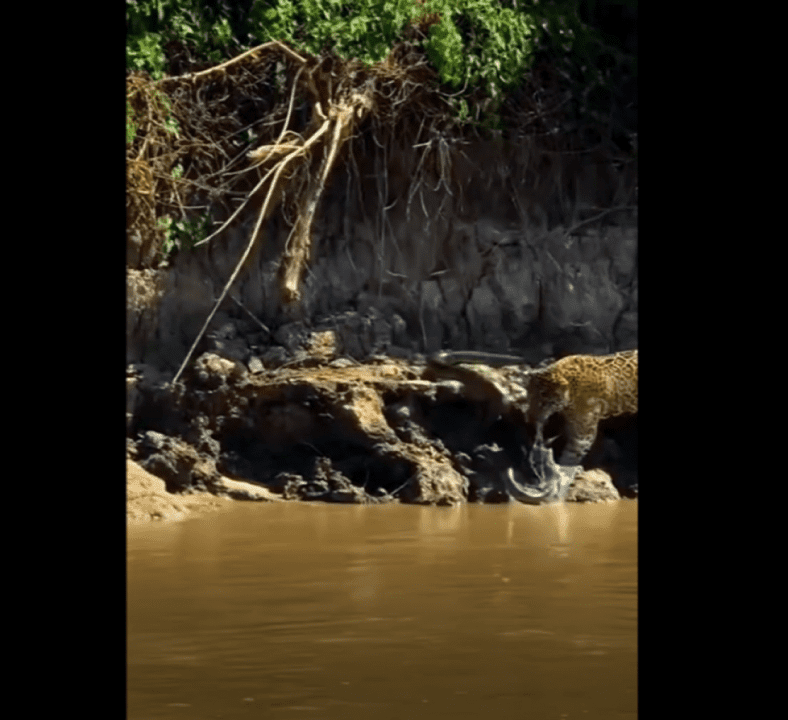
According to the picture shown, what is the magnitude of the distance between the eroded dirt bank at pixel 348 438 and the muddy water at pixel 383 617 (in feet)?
2.22

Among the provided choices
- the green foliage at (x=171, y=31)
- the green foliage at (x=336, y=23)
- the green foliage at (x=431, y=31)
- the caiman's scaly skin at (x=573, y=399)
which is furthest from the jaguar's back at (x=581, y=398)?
the green foliage at (x=171, y=31)

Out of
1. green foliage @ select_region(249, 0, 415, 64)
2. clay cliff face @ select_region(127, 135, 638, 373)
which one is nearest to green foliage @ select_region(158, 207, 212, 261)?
clay cliff face @ select_region(127, 135, 638, 373)

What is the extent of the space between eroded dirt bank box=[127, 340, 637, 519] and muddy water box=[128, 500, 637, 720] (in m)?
0.68

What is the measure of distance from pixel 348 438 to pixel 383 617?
353 cm

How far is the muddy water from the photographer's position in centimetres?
390

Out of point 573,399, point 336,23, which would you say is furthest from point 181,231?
point 573,399

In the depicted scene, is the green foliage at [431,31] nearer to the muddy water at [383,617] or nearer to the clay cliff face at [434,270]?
the clay cliff face at [434,270]

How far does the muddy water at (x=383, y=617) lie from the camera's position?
12.8 ft

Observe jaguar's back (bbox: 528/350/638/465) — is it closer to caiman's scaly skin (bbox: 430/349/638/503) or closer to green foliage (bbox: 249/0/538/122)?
caiman's scaly skin (bbox: 430/349/638/503)

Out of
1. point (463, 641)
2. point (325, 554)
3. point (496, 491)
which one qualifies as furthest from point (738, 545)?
point (496, 491)

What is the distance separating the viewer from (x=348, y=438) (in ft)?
28.0

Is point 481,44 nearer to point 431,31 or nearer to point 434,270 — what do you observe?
point 431,31
